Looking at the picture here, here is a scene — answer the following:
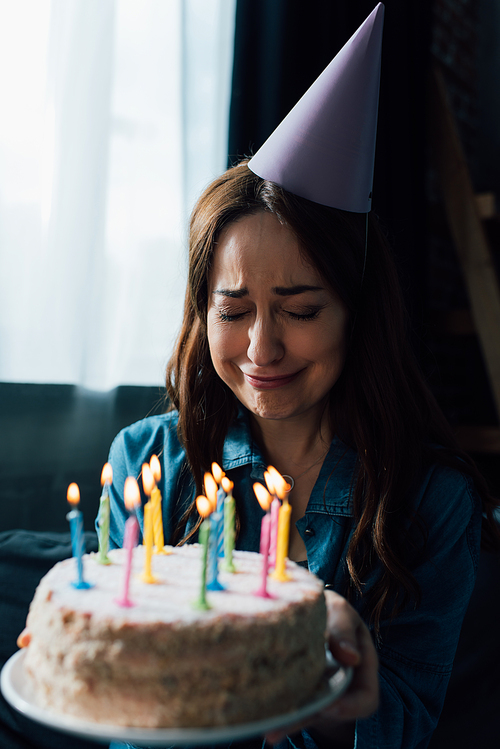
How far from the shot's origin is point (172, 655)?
2.04ft

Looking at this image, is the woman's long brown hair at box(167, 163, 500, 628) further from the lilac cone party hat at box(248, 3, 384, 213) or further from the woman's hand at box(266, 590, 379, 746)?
the woman's hand at box(266, 590, 379, 746)

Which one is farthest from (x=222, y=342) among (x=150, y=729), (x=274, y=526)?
(x=150, y=729)

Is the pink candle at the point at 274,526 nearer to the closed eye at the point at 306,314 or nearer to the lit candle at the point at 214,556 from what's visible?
the lit candle at the point at 214,556

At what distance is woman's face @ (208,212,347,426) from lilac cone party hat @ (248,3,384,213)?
98 mm

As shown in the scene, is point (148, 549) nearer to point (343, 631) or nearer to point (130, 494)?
point (130, 494)

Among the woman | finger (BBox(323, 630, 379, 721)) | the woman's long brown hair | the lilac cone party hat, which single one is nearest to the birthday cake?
finger (BBox(323, 630, 379, 721))

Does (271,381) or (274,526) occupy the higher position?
(271,381)

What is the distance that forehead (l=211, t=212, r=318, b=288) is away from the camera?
1.11 meters

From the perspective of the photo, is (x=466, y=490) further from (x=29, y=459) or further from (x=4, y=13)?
(x=4, y=13)

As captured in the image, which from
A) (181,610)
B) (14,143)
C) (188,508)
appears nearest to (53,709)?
(181,610)

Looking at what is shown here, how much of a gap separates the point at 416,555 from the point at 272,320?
57 cm

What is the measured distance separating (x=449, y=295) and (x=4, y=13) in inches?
108

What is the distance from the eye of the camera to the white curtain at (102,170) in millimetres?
1710

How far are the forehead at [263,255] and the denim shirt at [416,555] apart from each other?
42 centimetres
